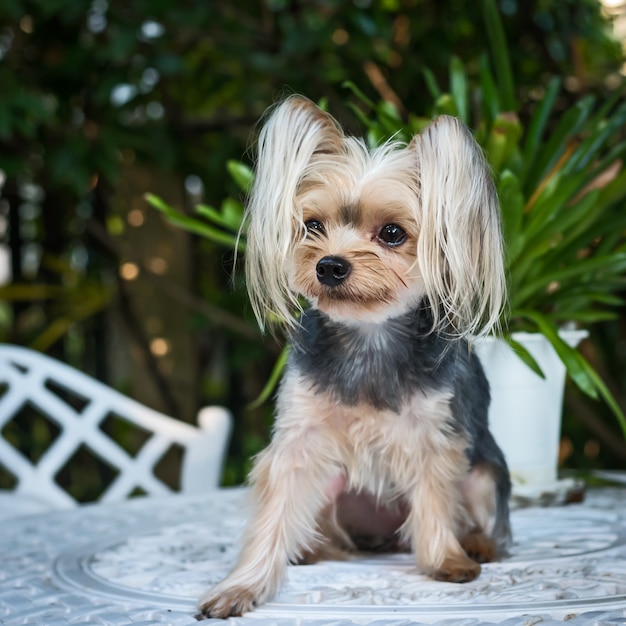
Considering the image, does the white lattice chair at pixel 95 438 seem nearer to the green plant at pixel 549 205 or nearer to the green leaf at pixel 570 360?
Answer: the green plant at pixel 549 205

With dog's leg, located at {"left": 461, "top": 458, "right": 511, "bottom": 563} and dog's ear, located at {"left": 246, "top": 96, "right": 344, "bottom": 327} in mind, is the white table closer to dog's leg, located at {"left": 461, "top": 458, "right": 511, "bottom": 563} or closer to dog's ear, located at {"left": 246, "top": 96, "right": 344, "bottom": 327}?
dog's leg, located at {"left": 461, "top": 458, "right": 511, "bottom": 563}

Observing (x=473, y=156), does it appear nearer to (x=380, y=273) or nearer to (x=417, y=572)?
(x=380, y=273)

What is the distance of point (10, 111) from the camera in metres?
2.28

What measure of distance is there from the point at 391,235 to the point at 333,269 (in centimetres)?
10

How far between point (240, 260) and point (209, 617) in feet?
3.86

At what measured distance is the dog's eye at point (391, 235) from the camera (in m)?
1.16

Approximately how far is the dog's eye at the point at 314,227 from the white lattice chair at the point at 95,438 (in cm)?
83

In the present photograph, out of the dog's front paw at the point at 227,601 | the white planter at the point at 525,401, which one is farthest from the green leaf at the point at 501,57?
the dog's front paw at the point at 227,601

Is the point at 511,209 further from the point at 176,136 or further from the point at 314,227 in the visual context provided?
the point at 176,136

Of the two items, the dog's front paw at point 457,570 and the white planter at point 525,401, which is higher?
the white planter at point 525,401

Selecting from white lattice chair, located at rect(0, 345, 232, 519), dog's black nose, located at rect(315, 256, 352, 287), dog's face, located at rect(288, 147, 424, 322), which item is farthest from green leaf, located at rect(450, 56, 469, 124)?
white lattice chair, located at rect(0, 345, 232, 519)

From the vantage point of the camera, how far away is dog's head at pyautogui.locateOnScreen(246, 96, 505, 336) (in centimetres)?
109

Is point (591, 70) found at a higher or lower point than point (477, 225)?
higher

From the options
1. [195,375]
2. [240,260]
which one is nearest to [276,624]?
[240,260]
